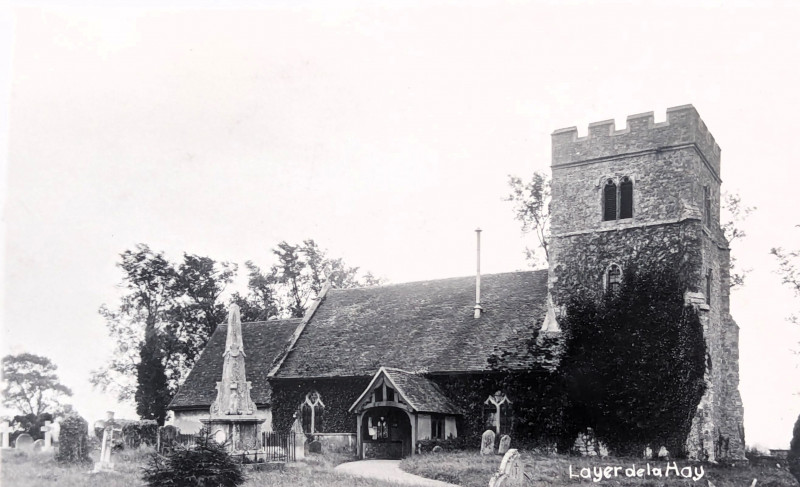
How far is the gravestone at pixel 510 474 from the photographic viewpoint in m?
17.5

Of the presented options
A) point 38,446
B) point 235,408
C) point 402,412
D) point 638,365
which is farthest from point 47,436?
point 638,365

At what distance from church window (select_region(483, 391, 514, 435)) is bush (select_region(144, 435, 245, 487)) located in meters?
12.8

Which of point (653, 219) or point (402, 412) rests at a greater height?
point (653, 219)

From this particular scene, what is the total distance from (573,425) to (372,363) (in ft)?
26.7

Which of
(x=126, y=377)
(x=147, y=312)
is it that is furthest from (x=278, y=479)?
(x=126, y=377)

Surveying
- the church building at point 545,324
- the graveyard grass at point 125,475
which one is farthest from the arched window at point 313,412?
the graveyard grass at point 125,475

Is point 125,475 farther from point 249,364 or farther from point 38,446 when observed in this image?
point 249,364

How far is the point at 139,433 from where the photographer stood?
36531 mm

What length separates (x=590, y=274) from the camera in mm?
28734

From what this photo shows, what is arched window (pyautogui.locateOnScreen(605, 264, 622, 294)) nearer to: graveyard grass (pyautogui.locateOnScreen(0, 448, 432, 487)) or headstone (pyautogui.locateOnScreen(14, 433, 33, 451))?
graveyard grass (pyautogui.locateOnScreen(0, 448, 432, 487))

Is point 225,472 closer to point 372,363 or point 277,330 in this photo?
point 372,363

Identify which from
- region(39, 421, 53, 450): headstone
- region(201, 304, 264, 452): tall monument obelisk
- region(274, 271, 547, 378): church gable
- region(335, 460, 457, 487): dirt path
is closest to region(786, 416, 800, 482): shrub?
region(335, 460, 457, 487): dirt path

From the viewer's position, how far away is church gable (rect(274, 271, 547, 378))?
29.5m

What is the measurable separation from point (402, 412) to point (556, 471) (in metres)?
9.42
